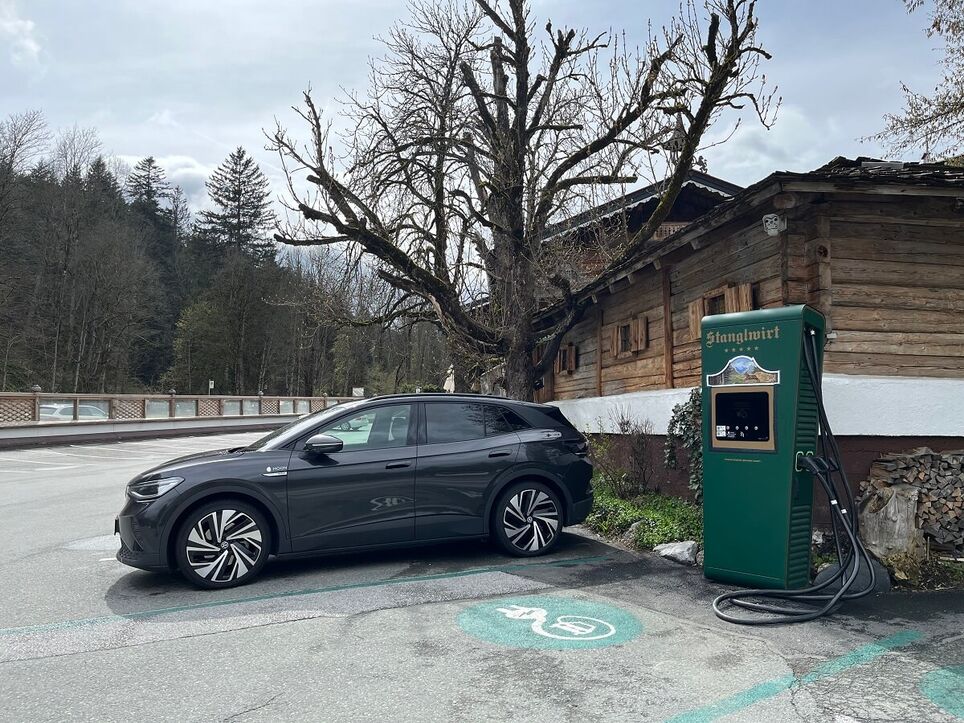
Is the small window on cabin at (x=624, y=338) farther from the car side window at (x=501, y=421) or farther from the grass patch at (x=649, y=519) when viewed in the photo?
the car side window at (x=501, y=421)

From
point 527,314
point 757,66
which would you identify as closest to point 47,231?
point 527,314

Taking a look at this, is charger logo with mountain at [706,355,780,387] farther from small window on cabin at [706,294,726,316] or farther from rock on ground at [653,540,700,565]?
small window on cabin at [706,294,726,316]

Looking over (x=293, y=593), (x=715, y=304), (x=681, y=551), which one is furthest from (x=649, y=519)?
(x=293, y=593)

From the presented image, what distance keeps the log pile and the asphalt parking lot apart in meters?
1.24

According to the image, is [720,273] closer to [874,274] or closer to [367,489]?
[874,274]

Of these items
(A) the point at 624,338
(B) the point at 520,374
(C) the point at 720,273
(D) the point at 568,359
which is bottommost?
(B) the point at 520,374

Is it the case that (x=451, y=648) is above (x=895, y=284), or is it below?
below

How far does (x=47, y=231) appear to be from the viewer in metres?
44.5

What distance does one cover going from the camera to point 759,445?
20.4 feet

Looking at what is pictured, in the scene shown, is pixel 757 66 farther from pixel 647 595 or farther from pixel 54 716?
pixel 54 716

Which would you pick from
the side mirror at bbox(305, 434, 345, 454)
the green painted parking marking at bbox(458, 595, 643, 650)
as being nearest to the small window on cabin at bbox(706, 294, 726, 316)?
the green painted parking marking at bbox(458, 595, 643, 650)

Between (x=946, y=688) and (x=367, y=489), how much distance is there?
179 inches

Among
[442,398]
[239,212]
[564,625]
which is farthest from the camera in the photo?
[239,212]

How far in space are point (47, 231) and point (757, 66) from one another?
45821 millimetres
